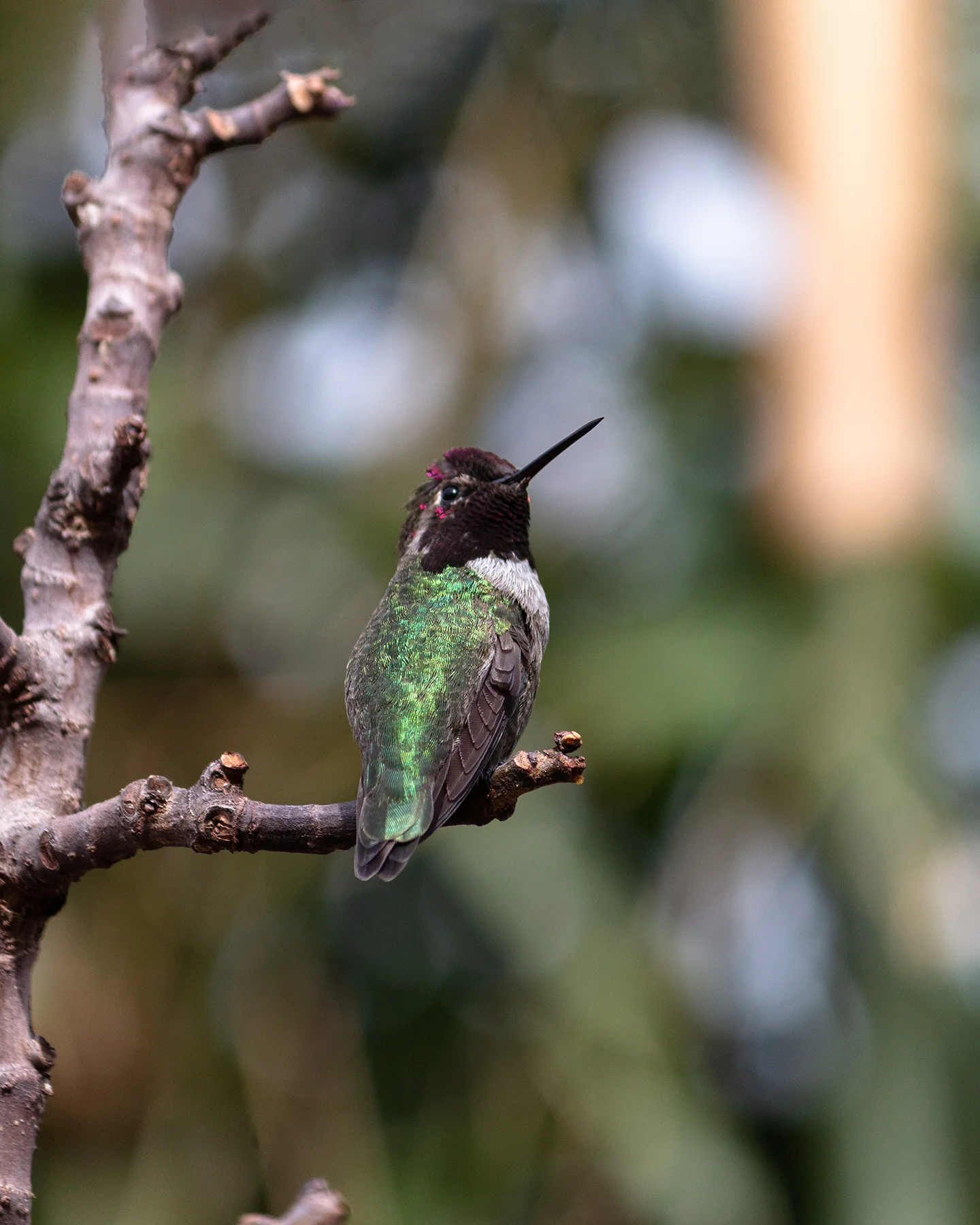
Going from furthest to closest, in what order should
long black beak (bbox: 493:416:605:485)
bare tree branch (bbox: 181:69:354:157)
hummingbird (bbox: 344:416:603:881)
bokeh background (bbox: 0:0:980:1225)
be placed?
bokeh background (bbox: 0:0:980:1225), bare tree branch (bbox: 181:69:354:157), long black beak (bbox: 493:416:605:485), hummingbird (bbox: 344:416:603:881)

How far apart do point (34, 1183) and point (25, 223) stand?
180 inches

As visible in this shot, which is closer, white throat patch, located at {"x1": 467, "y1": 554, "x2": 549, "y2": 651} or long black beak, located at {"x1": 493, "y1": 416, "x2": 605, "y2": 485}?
long black beak, located at {"x1": 493, "y1": 416, "x2": 605, "y2": 485}

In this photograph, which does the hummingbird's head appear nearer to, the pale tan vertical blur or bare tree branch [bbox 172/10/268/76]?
bare tree branch [bbox 172/10/268/76]

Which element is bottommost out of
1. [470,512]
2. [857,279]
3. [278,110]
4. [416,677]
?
[416,677]

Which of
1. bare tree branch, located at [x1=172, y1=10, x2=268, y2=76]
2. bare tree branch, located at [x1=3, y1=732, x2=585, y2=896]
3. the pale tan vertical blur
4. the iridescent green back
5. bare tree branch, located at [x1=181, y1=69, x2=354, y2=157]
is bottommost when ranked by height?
bare tree branch, located at [x1=3, y1=732, x2=585, y2=896]

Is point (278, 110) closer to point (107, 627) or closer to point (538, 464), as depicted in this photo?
point (538, 464)

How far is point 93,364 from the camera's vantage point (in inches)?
97.3

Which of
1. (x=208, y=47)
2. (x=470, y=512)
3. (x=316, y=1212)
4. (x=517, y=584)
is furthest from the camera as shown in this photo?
(x=470, y=512)

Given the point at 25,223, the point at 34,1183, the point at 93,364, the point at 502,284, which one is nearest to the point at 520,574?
the point at 93,364

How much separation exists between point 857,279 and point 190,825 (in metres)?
5.36

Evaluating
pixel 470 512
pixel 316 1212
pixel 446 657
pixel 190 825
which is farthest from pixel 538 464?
pixel 316 1212

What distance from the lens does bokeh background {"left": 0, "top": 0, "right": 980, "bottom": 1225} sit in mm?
5117

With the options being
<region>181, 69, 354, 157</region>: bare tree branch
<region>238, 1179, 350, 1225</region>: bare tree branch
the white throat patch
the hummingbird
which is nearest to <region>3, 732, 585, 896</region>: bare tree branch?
the hummingbird

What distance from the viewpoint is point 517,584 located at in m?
3.04
